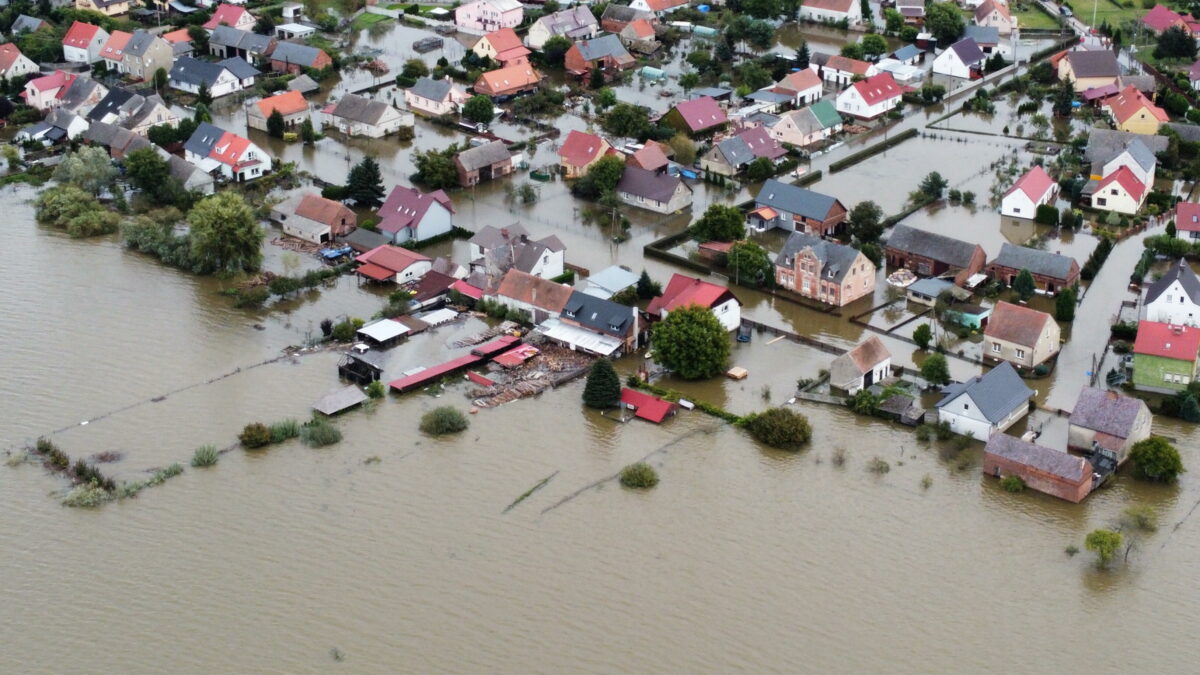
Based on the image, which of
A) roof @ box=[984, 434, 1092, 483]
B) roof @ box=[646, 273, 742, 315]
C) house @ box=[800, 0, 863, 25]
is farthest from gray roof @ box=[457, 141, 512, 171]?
house @ box=[800, 0, 863, 25]

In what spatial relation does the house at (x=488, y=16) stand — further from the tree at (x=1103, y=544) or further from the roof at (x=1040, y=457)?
the tree at (x=1103, y=544)

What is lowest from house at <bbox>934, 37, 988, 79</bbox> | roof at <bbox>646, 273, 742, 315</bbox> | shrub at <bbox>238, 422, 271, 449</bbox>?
house at <bbox>934, 37, 988, 79</bbox>

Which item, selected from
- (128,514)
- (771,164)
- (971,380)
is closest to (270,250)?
(128,514)

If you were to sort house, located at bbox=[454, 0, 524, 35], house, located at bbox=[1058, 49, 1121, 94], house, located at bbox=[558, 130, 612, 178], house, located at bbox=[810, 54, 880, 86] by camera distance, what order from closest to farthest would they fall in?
1. house, located at bbox=[558, 130, 612, 178]
2. house, located at bbox=[1058, 49, 1121, 94]
3. house, located at bbox=[810, 54, 880, 86]
4. house, located at bbox=[454, 0, 524, 35]

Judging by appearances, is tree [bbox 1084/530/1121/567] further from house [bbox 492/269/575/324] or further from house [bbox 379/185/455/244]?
house [bbox 379/185/455/244]

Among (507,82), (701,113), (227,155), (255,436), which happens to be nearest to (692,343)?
(255,436)

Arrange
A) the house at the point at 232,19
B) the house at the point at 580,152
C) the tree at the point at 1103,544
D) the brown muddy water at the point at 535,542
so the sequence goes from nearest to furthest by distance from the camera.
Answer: the brown muddy water at the point at 535,542
the tree at the point at 1103,544
the house at the point at 580,152
the house at the point at 232,19

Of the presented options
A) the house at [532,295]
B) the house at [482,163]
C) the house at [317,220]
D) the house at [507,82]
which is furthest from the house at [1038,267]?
the house at [507,82]
